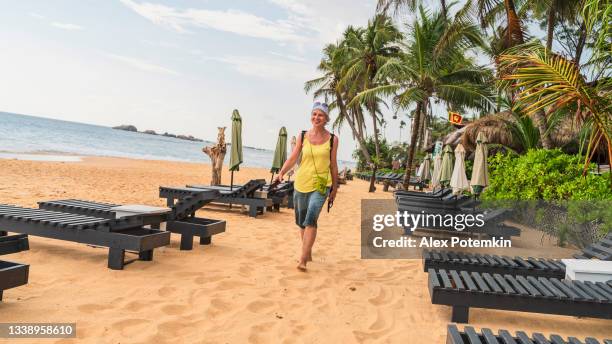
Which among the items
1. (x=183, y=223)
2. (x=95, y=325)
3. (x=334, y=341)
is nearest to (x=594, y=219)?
(x=334, y=341)

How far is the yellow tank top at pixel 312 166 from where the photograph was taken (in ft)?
14.7

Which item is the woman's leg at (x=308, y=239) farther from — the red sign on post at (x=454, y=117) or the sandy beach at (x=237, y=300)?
the red sign on post at (x=454, y=117)

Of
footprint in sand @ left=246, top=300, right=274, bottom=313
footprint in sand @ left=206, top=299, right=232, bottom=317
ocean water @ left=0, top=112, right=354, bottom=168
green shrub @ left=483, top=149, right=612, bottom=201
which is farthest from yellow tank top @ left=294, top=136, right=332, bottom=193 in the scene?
ocean water @ left=0, top=112, right=354, bottom=168

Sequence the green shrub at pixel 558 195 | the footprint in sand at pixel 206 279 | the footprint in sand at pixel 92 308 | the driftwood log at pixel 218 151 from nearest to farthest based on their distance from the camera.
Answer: the footprint in sand at pixel 92 308, the footprint in sand at pixel 206 279, the green shrub at pixel 558 195, the driftwood log at pixel 218 151

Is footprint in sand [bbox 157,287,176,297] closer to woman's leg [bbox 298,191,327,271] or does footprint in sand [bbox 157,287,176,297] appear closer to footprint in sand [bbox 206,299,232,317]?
footprint in sand [bbox 206,299,232,317]

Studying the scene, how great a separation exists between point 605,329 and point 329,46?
3137 centimetres

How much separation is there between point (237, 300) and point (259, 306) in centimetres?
22

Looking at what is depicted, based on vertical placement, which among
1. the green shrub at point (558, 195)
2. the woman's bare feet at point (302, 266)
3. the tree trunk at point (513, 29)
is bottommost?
the woman's bare feet at point (302, 266)

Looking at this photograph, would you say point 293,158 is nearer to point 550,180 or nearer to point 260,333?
point 260,333

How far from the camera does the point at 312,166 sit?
4.51m

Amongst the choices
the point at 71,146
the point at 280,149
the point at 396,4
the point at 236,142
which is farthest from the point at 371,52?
the point at 71,146

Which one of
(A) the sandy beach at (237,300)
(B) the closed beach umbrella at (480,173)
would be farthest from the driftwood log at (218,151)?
(B) the closed beach umbrella at (480,173)

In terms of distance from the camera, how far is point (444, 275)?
3.69 meters

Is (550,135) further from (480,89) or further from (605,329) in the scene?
(605,329)
